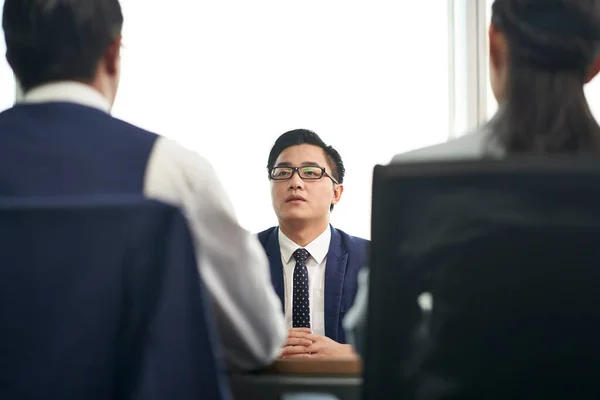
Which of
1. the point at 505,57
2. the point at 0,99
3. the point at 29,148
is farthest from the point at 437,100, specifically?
the point at 29,148

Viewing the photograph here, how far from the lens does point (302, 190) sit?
306 cm

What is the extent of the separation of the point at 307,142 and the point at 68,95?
73.7 inches

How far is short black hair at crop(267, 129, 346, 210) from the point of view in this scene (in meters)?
3.14

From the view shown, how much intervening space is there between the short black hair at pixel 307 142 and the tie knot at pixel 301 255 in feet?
1.15

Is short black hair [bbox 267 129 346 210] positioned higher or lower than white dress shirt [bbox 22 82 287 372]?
higher

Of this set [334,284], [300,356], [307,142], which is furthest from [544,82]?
[307,142]

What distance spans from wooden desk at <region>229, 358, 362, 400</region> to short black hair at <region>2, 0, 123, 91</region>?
0.64m

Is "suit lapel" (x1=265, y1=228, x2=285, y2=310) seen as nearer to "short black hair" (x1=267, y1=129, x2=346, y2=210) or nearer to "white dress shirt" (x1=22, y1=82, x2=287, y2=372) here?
"short black hair" (x1=267, y1=129, x2=346, y2=210)

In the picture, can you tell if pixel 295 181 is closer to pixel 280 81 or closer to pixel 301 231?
pixel 301 231

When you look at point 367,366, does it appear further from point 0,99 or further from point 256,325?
point 0,99

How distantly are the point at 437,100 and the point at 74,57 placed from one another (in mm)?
2532

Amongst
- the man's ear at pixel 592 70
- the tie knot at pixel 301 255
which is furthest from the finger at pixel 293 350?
the man's ear at pixel 592 70

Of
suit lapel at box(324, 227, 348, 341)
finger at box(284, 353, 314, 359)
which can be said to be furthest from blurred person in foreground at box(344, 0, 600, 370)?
suit lapel at box(324, 227, 348, 341)

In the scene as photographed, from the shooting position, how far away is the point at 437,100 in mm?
3645
